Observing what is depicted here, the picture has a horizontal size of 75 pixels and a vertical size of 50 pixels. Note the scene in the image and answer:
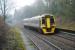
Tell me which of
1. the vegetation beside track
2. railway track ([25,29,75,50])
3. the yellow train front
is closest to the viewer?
the vegetation beside track

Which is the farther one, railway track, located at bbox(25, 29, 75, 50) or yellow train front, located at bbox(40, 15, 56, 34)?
yellow train front, located at bbox(40, 15, 56, 34)

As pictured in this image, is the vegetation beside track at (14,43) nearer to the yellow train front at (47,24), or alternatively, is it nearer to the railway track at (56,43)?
the railway track at (56,43)

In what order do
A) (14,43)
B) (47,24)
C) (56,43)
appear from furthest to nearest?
(47,24)
(56,43)
(14,43)

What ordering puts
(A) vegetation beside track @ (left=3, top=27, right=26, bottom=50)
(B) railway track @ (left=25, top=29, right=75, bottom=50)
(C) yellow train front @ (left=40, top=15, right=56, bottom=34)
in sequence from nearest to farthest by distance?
(A) vegetation beside track @ (left=3, top=27, right=26, bottom=50) → (B) railway track @ (left=25, top=29, right=75, bottom=50) → (C) yellow train front @ (left=40, top=15, right=56, bottom=34)

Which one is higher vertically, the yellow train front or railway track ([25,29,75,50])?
the yellow train front

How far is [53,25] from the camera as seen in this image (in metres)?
29.3

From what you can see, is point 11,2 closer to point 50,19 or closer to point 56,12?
point 50,19

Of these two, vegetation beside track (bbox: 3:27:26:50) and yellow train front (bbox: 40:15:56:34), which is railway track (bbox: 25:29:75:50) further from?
yellow train front (bbox: 40:15:56:34)

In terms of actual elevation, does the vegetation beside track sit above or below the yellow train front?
below

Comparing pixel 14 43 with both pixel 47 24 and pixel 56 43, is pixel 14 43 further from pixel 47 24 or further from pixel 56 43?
pixel 47 24

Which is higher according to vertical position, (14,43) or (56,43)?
(14,43)

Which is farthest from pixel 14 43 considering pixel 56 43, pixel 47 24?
pixel 47 24

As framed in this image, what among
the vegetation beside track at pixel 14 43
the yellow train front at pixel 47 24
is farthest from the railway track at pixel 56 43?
the yellow train front at pixel 47 24

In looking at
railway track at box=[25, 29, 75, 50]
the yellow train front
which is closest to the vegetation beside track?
railway track at box=[25, 29, 75, 50]
